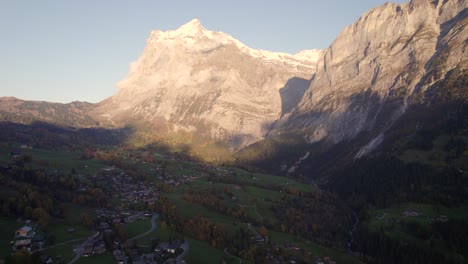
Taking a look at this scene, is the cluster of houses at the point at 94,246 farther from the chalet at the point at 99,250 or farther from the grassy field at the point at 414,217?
the grassy field at the point at 414,217

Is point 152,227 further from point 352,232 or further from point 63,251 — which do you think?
point 352,232

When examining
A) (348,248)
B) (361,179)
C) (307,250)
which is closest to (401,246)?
(348,248)

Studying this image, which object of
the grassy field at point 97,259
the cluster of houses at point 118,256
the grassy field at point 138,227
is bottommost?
the grassy field at point 97,259

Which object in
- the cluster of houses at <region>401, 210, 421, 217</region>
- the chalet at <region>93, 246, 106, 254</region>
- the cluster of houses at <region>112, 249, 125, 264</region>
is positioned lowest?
the cluster of houses at <region>112, 249, 125, 264</region>

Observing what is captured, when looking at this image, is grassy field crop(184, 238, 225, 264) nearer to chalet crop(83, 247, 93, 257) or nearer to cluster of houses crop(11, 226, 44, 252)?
chalet crop(83, 247, 93, 257)

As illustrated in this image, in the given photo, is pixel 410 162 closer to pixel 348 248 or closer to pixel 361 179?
pixel 361 179

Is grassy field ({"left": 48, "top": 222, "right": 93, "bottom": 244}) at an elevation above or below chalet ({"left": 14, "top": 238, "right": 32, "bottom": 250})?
above

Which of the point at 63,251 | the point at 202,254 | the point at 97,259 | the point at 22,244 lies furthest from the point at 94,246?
the point at 202,254

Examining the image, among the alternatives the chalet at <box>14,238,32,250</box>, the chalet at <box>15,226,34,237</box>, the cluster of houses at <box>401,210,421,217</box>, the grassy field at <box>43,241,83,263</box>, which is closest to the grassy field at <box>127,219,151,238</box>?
the grassy field at <box>43,241,83,263</box>

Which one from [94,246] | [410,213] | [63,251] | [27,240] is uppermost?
[410,213]

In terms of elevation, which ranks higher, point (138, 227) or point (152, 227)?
point (152, 227)

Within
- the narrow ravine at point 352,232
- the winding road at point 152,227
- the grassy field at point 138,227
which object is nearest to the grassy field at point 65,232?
the grassy field at point 138,227
